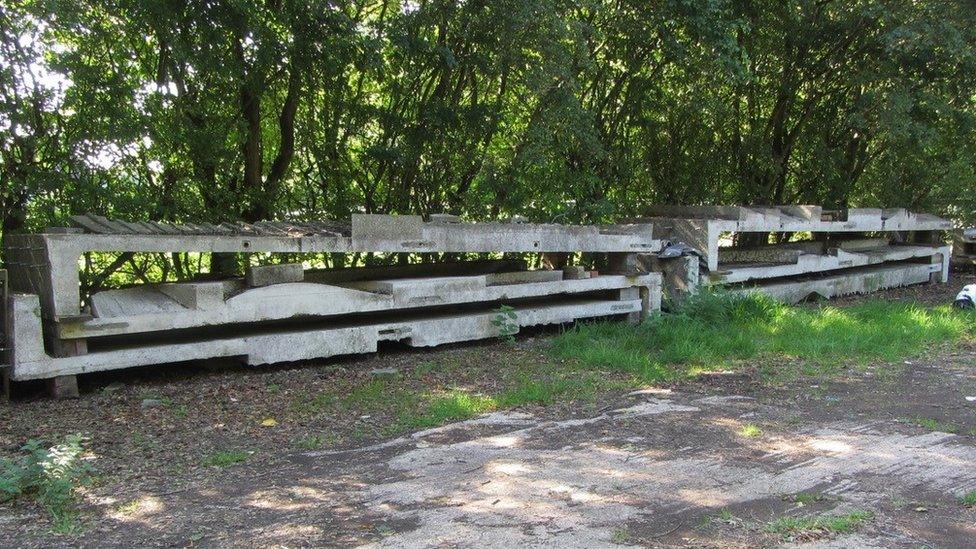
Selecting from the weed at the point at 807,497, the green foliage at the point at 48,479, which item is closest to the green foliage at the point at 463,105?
the green foliage at the point at 48,479

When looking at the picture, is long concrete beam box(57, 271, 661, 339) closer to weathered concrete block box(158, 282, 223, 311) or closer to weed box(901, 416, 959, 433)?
weathered concrete block box(158, 282, 223, 311)

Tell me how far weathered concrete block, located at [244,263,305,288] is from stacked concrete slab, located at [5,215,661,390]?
→ 0.4 inches

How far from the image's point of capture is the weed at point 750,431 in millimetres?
5110

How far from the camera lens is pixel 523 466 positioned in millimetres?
4418

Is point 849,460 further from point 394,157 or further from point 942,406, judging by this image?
A: point 394,157

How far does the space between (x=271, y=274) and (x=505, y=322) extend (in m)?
2.61

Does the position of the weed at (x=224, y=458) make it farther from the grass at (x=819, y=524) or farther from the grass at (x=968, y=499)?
the grass at (x=968, y=499)

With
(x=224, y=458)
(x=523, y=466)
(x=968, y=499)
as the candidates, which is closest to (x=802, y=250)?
(x=968, y=499)

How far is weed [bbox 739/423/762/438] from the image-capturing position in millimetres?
5110

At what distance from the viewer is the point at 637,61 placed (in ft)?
35.7

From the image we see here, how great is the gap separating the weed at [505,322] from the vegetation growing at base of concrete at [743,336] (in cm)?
47

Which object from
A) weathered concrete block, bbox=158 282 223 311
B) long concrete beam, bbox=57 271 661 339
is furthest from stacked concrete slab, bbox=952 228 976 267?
weathered concrete block, bbox=158 282 223 311

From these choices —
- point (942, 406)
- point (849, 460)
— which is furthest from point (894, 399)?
point (849, 460)

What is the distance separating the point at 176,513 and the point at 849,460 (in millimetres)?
3796
